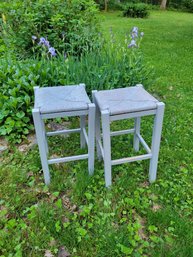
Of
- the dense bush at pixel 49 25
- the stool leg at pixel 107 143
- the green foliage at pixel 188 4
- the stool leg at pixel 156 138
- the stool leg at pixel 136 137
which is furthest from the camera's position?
the green foliage at pixel 188 4

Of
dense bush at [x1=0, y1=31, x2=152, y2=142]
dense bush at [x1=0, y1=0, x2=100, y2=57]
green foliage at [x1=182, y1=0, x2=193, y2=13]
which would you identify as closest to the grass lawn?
dense bush at [x1=0, y1=31, x2=152, y2=142]

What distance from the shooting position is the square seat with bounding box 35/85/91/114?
1664mm

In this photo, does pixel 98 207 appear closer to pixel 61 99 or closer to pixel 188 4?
pixel 61 99

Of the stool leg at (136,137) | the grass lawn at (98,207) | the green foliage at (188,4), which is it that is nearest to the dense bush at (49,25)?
the stool leg at (136,137)

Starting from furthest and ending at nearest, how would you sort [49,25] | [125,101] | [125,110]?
[49,25]
[125,101]
[125,110]

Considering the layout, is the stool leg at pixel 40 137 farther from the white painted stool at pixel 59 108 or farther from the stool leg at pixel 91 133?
the stool leg at pixel 91 133

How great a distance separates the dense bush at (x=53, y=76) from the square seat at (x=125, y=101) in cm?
90

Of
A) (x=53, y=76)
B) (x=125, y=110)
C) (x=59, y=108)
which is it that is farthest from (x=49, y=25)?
(x=125, y=110)

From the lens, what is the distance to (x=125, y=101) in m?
1.73

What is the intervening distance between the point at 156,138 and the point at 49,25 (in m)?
2.60

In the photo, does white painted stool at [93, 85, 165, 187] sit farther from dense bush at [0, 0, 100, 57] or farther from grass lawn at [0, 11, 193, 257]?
dense bush at [0, 0, 100, 57]

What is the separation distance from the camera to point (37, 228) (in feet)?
5.27

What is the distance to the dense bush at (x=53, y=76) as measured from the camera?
2494mm

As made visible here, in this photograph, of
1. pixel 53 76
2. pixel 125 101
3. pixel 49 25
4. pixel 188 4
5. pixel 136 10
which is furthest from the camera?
pixel 188 4
